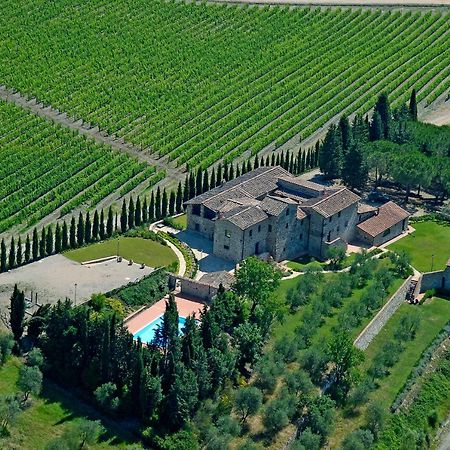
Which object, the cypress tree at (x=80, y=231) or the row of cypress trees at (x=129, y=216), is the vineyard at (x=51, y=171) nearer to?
the row of cypress trees at (x=129, y=216)

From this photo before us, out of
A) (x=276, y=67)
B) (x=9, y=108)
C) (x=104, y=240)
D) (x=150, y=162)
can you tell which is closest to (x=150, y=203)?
(x=104, y=240)

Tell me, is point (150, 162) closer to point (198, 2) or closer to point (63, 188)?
point (63, 188)

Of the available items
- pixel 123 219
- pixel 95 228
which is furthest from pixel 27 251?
pixel 123 219

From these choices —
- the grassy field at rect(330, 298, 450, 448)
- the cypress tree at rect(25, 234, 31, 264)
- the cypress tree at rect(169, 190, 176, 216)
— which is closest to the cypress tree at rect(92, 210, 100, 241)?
the cypress tree at rect(25, 234, 31, 264)

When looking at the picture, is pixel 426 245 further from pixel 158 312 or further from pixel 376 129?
pixel 158 312

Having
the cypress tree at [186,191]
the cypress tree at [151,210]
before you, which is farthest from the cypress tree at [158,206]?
the cypress tree at [186,191]
